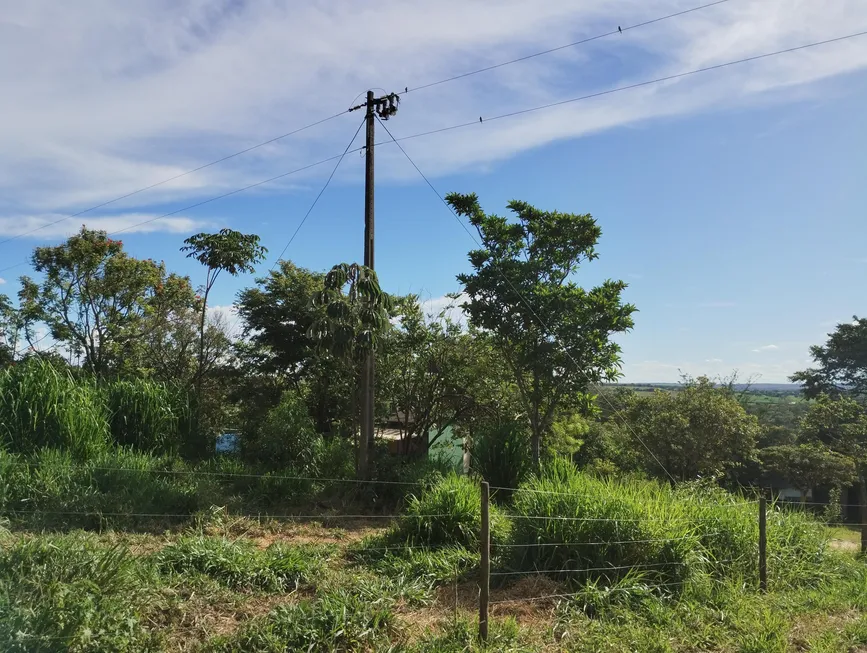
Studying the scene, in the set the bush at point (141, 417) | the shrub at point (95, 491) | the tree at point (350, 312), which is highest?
the tree at point (350, 312)

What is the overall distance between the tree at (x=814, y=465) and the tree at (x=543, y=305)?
8.21m

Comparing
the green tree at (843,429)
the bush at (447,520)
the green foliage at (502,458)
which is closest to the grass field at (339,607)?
the bush at (447,520)

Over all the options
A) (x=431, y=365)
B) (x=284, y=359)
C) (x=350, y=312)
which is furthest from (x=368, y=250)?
(x=284, y=359)

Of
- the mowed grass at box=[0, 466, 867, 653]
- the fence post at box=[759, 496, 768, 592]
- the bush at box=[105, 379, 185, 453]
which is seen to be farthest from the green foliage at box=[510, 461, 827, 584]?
the bush at box=[105, 379, 185, 453]

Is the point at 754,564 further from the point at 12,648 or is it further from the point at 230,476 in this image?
the point at 230,476

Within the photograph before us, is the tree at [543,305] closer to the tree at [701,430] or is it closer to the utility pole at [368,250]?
the utility pole at [368,250]

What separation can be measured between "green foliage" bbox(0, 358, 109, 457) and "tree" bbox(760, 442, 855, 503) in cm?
1480

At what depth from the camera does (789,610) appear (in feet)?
16.8

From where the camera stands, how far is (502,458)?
8.86 metres

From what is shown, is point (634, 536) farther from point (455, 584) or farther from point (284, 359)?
point (284, 359)

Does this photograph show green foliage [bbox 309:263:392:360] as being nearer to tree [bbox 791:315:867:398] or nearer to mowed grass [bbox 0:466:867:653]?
Answer: mowed grass [bbox 0:466:867:653]

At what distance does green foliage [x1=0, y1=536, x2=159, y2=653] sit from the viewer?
11.1ft

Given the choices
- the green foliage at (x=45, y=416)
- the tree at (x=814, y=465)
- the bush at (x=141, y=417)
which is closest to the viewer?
the green foliage at (x=45, y=416)

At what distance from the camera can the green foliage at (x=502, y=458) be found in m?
8.78
